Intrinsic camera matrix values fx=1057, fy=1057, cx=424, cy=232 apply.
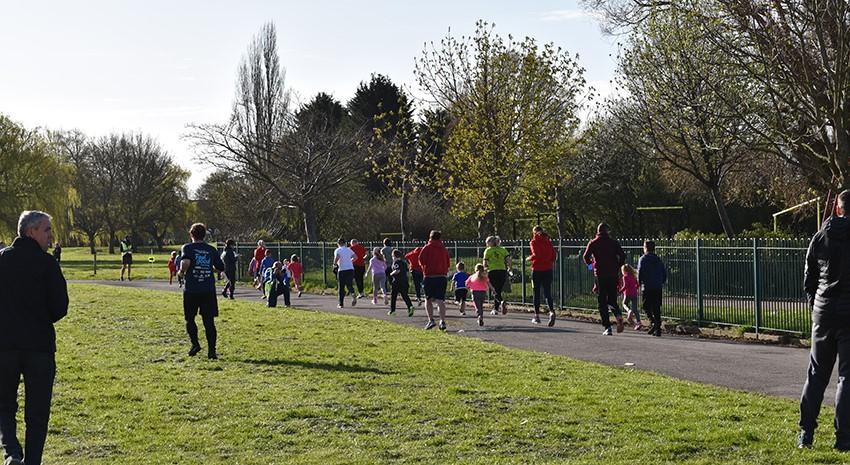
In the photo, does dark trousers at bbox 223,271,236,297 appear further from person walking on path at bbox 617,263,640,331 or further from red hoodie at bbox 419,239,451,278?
person walking on path at bbox 617,263,640,331

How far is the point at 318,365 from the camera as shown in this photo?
13.3m

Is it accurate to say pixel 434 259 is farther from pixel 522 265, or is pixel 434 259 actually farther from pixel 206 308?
pixel 522 265

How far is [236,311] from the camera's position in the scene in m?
23.6

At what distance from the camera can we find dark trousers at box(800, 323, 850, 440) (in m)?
7.55

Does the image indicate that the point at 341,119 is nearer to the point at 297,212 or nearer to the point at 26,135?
the point at 297,212

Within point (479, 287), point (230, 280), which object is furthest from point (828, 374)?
point (230, 280)

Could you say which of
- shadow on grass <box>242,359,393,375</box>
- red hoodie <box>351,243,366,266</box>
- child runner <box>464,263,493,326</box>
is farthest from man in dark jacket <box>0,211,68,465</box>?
red hoodie <box>351,243,366,266</box>

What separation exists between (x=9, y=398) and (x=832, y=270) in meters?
5.90

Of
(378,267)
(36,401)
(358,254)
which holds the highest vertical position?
(358,254)

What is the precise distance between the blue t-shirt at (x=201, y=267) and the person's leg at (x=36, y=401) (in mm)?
6983

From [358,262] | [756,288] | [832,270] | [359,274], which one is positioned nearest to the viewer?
[832,270]

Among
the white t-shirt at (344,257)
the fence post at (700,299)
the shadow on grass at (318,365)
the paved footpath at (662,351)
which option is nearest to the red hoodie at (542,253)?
the paved footpath at (662,351)

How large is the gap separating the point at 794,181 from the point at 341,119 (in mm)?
36862

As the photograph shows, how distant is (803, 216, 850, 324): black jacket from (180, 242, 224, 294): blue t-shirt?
8598 millimetres
